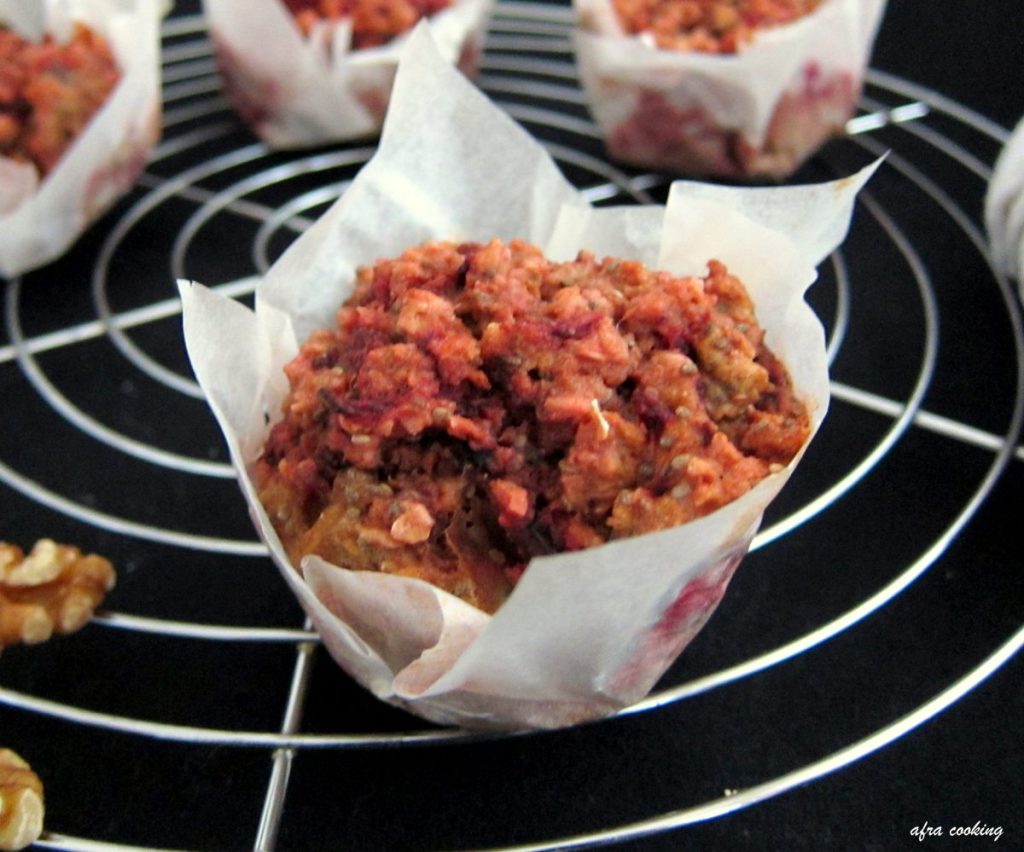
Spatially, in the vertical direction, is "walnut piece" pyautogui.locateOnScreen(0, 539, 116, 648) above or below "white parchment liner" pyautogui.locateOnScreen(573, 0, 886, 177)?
below

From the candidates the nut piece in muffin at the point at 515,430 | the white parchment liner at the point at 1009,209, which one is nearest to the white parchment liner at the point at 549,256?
the nut piece in muffin at the point at 515,430

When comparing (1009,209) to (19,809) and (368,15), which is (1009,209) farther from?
(19,809)

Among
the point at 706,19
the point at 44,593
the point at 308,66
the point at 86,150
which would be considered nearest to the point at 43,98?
the point at 86,150

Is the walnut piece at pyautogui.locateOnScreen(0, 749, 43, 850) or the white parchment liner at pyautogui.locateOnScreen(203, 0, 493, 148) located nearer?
the walnut piece at pyautogui.locateOnScreen(0, 749, 43, 850)

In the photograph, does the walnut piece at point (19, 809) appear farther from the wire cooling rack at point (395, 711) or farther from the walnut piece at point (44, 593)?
the walnut piece at point (44, 593)

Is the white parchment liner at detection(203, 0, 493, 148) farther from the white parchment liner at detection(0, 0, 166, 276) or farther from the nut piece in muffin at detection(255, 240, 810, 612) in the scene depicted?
the nut piece in muffin at detection(255, 240, 810, 612)

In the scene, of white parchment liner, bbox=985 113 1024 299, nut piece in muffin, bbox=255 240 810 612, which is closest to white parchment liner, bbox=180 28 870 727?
nut piece in muffin, bbox=255 240 810 612
